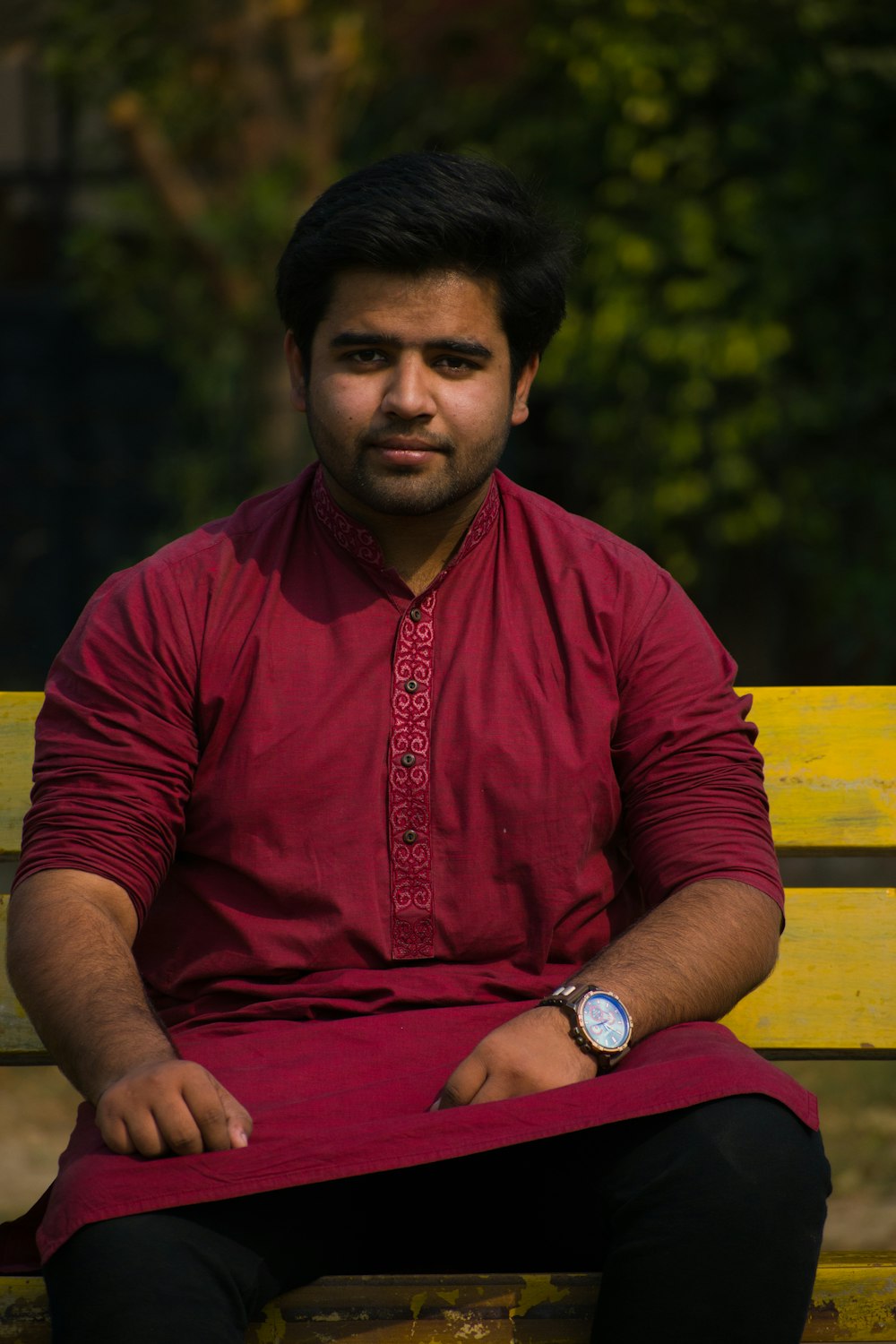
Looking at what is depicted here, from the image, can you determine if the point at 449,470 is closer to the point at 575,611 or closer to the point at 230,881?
the point at 575,611

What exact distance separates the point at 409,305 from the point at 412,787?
71 cm

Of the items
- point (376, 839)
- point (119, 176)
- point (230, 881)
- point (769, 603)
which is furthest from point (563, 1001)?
point (119, 176)

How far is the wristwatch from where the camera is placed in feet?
7.15

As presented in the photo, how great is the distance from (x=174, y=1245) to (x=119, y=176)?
6574 millimetres

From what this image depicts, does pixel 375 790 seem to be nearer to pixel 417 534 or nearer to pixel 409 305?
pixel 417 534

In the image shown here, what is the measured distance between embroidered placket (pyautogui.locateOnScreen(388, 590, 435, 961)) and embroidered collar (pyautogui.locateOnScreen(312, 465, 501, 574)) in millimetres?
200

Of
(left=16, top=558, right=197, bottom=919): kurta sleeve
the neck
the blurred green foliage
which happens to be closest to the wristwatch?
(left=16, top=558, right=197, bottom=919): kurta sleeve

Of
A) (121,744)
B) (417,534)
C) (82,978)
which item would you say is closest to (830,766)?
(417,534)

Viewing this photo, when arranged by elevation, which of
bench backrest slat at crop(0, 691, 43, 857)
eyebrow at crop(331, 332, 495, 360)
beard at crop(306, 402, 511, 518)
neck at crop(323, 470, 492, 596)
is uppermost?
eyebrow at crop(331, 332, 495, 360)

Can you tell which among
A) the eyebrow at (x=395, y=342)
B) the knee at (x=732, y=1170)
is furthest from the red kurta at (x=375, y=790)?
the eyebrow at (x=395, y=342)

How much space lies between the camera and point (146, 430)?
754 centimetres

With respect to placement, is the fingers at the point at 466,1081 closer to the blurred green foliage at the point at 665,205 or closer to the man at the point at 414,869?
the man at the point at 414,869

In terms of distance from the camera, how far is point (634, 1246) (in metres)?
1.99

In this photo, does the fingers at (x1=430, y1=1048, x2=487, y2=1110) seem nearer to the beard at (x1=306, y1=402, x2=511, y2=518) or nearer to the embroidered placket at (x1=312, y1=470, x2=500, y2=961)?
the embroidered placket at (x1=312, y1=470, x2=500, y2=961)
